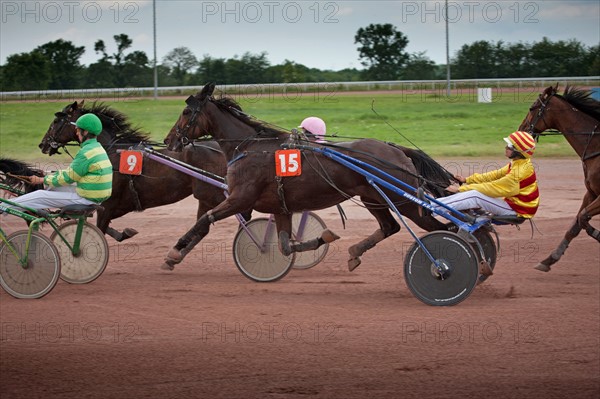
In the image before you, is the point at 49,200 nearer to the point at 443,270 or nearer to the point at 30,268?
the point at 30,268

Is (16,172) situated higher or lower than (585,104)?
lower

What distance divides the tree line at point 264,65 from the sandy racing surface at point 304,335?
708 inches

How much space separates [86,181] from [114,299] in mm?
1153

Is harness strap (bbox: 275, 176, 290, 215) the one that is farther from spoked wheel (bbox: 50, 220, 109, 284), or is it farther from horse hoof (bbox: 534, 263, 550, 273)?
horse hoof (bbox: 534, 263, 550, 273)

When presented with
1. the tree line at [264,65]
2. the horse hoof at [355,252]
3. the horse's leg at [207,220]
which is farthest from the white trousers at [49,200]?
the tree line at [264,65]

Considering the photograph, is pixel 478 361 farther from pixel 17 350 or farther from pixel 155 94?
pixel 155 94

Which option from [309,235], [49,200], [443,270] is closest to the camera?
[443,270]

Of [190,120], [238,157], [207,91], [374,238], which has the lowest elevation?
[374,238]

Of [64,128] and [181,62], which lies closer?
[64,128]

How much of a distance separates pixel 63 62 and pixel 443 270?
2229 cm

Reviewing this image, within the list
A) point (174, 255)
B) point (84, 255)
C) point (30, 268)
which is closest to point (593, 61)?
point (174, 255)

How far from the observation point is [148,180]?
375 inches

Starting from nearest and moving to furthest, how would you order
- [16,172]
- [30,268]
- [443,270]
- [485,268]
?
[443,270] < [485,268] < [30,268] < [16,172]

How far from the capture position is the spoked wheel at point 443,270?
24.0 ft
